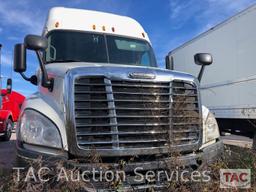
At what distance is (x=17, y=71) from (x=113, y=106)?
2010 millimetres

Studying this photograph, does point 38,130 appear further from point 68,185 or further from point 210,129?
point 210,129

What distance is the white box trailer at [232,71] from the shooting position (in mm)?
9234

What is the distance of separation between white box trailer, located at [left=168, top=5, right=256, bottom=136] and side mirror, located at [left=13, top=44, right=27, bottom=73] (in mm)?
5582

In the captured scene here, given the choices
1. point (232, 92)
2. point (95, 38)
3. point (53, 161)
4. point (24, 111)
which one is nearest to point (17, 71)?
point (24, 111)

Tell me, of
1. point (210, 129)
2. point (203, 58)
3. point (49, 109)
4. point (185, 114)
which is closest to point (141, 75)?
point (185, 114)

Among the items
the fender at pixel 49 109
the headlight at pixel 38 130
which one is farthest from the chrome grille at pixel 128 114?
the headlight at pixel 38 130

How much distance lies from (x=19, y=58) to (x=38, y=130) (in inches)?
62.1

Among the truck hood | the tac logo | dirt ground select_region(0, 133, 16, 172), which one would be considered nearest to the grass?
the tac logo

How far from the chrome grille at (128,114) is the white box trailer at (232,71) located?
16.5 feet

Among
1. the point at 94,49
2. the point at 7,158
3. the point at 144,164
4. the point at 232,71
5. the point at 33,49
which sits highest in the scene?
the point at 232,71

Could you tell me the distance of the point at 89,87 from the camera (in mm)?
3994

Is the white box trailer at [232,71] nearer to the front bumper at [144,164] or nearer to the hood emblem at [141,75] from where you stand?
the front bumper at [144,164]

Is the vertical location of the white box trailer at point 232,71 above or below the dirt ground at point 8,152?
above

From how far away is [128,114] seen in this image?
13.2ft
